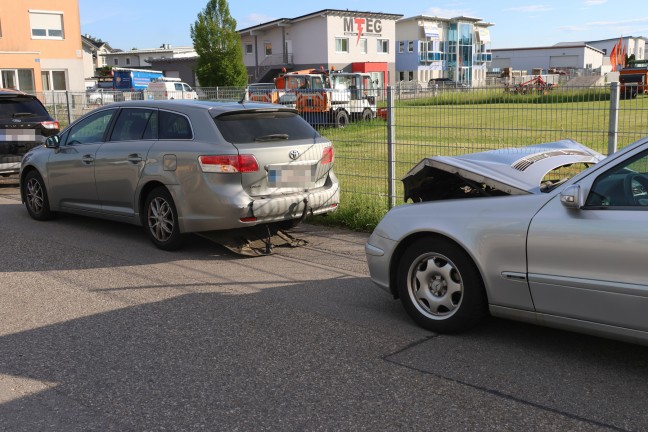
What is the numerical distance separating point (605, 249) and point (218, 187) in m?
4.16

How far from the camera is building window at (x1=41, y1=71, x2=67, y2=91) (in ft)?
144

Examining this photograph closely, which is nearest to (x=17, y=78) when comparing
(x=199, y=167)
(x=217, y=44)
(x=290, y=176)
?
(x=217, y=44)

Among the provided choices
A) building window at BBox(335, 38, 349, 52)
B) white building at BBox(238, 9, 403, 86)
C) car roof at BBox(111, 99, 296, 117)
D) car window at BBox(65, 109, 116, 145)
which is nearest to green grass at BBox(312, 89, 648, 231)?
car roof at BBox(111, 99, 296, 117)

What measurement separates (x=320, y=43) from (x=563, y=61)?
201 ft

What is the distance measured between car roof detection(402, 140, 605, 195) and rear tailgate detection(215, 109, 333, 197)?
1.97 metres

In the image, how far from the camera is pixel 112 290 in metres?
6.18

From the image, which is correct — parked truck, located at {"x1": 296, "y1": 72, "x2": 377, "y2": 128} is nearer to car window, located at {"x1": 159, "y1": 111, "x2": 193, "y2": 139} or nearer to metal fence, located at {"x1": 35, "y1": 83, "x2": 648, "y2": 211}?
Result: metal fence, located at {"x1": 35, "y1": 83, "x2": 648, "y2": 211}

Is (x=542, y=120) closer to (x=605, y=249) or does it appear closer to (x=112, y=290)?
(x=605, y=249)

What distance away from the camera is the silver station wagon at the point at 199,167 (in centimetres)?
703

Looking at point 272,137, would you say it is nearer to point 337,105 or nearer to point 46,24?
point 337,105

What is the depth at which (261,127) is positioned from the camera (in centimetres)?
738

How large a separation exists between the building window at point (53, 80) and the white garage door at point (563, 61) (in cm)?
8581

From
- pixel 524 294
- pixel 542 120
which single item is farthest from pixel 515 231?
pixel 542 120

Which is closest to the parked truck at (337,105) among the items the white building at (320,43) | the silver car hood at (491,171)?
the silver car hood at (491,171)
